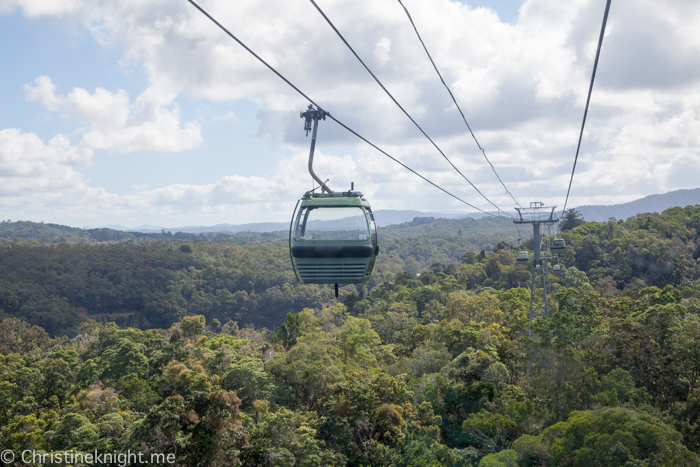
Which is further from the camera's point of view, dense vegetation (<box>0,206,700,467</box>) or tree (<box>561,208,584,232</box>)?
tree (<box>561,208,584,232</box>)

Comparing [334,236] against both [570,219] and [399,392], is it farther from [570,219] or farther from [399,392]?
[570,219]

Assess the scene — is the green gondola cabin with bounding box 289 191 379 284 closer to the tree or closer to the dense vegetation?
the dense vegetation

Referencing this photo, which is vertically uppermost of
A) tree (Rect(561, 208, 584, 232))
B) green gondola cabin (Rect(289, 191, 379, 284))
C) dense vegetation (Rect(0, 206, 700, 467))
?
tree (Rect(561, 208, 584, 232))

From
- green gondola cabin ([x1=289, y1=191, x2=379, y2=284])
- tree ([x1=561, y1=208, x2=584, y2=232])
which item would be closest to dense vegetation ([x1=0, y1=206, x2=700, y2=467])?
green gondola cabin ([x1=289, y1=191, x2=379, y2=284])

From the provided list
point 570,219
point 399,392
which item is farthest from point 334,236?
point 570,219

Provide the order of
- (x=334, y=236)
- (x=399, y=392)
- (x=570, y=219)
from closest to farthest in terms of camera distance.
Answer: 1. (x=334, y=236)
2. (x=399, y=392)
3. (x=570, y=219)

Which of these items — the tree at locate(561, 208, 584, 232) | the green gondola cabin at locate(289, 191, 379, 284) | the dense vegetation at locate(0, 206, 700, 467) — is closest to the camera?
the green gondola cabin at locate(289, 191, 379, 284)

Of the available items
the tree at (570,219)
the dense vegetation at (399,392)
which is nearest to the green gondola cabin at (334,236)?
the dense vegetation at (399,392)

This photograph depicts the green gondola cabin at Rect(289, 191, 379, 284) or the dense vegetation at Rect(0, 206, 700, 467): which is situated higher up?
the green gondola cabin at Rect(289, 191, 379, 284)

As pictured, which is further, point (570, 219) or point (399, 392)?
point (570, 219)

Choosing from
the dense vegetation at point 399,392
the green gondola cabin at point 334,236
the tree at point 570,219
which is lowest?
the dense vegetation at point 399,392

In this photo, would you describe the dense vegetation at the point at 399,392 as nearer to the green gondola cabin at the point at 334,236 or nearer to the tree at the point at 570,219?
the green gondola cabin at the point at 334,236

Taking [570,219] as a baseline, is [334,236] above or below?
below

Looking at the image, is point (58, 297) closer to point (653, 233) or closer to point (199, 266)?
point (199, 266)
